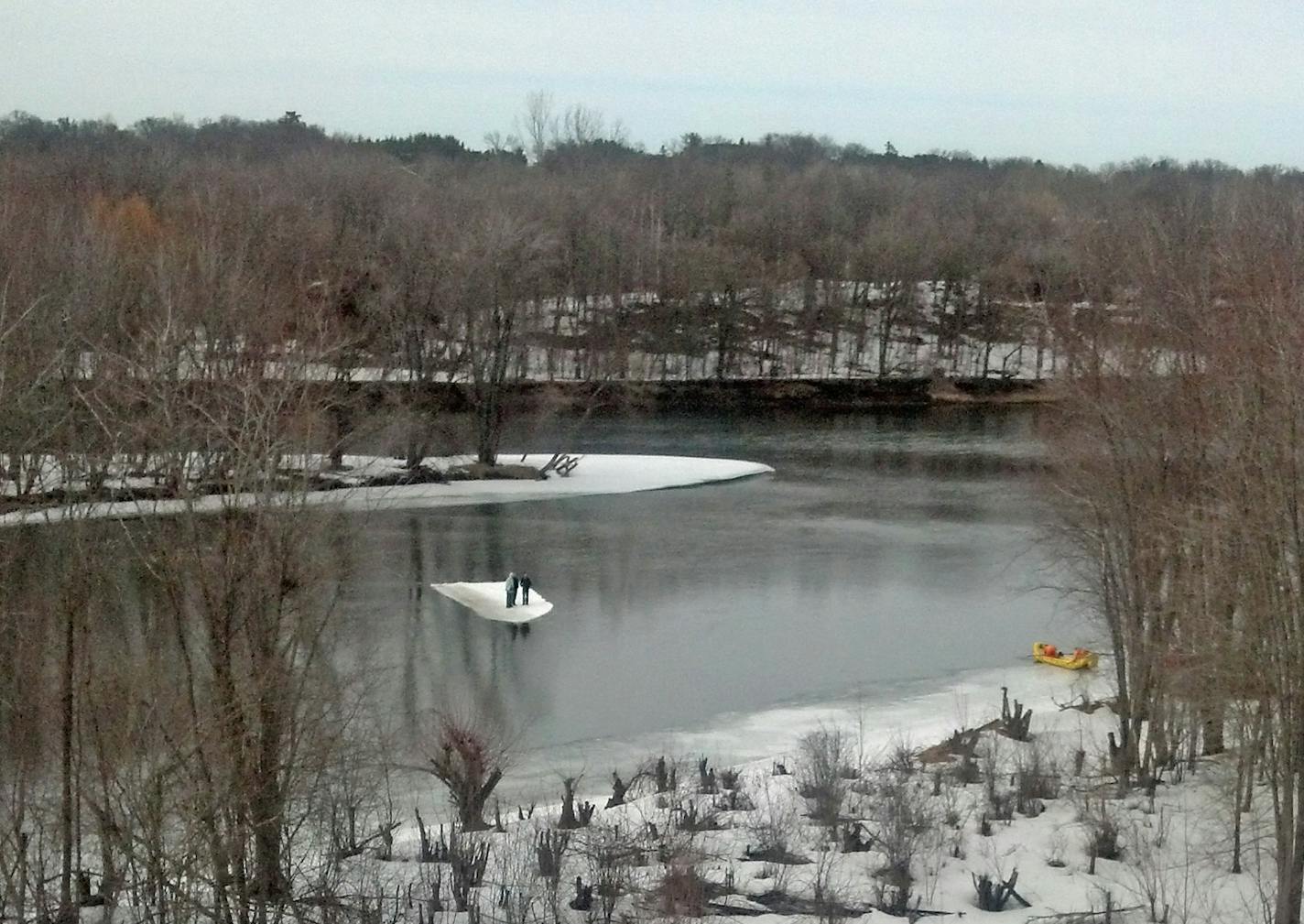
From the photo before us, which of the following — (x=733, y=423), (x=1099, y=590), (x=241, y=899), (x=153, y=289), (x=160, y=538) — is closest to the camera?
(x=241, y=899)

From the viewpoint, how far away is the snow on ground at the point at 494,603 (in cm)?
1673

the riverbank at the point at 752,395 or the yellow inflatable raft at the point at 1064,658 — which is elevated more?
the riverbank at the point at 752,395

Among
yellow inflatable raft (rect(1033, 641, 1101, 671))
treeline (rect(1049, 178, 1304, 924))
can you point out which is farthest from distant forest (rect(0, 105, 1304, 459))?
yellow inflatable raft (rect(1033, 641, 1101, 671))

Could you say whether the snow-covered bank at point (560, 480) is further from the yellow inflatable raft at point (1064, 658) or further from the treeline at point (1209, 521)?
the treeline at point (1209, 521)

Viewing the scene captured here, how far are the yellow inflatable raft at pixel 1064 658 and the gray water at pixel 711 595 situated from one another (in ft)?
1.10

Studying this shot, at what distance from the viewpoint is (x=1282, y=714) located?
7.39 metres

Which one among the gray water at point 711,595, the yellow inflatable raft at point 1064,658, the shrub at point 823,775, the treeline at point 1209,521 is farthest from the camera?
the yellow inflatable raft at point 1064,658

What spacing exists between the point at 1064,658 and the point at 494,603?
6.46 meters

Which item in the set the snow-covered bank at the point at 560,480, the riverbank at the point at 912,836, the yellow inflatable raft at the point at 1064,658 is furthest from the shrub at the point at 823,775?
the snow-covered bank at the point at 560,480

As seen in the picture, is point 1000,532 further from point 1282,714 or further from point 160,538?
point 160,538

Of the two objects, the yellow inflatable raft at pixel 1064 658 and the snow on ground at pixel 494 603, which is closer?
the yellow inflatable raft at pixel 1064 658

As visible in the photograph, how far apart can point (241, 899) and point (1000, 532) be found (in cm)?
1829

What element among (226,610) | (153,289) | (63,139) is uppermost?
(63,139)

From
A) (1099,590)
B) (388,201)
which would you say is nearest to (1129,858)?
(1099,590)
